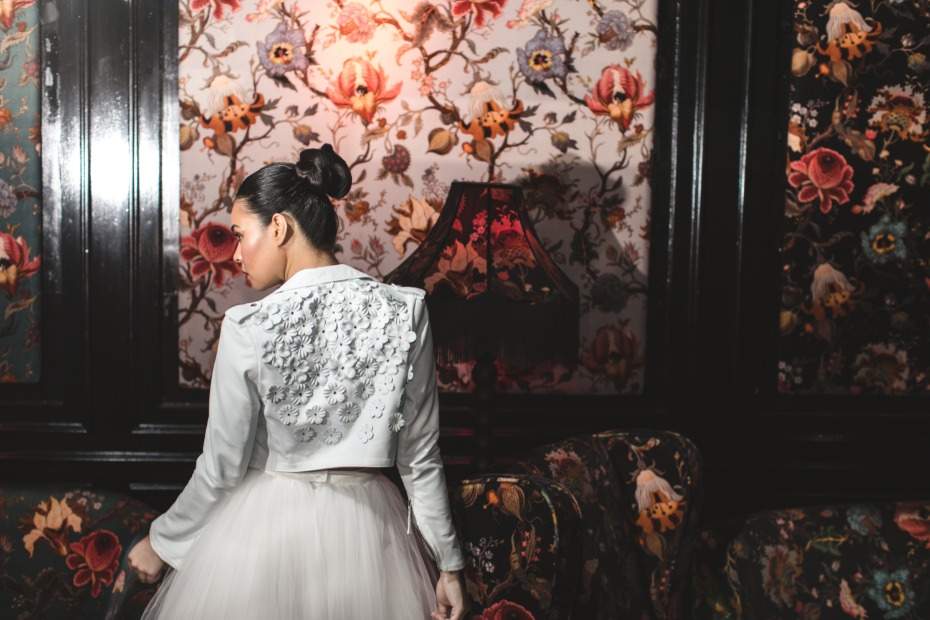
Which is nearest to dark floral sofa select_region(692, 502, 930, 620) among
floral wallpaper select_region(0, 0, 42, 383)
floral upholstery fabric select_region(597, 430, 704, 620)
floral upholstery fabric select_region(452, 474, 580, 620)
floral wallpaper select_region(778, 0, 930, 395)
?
floral upholstery fabric select_region(597, 430, 704, 620)

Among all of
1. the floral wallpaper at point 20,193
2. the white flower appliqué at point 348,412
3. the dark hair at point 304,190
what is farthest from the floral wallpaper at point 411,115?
the white flower appliqué at point 348,412

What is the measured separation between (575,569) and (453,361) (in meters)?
0.60

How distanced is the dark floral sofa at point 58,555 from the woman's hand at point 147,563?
0.46m

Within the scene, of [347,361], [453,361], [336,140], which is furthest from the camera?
[336,140]

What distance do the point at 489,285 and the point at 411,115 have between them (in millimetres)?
783

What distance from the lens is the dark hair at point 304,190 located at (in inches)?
59.5

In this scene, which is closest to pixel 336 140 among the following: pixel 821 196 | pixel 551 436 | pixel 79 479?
pixel 551 436

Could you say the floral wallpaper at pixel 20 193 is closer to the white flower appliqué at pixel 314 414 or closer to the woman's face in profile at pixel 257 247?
the woman's face in profile at pixel 257 247

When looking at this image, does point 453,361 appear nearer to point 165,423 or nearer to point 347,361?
point 347,361

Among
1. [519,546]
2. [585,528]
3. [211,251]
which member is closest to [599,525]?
[585,528]

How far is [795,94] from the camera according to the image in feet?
8.57

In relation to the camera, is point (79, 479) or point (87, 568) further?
point (79, 479)

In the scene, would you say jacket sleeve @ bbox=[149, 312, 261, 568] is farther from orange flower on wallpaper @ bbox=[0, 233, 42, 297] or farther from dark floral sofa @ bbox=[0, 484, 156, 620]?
orange flower on wallpaper @ bbox=[0, 233, 42, 297]

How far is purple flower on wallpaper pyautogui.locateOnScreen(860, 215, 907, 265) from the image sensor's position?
2.63 m
